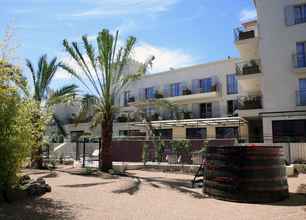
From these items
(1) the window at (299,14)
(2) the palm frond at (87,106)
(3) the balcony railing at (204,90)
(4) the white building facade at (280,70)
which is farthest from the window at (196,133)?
(2) the palm frond at (87,106)

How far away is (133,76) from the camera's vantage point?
54.0 ft

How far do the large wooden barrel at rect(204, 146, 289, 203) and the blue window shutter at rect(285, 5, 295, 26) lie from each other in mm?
18034

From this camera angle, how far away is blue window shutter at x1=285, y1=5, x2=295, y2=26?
23819mm

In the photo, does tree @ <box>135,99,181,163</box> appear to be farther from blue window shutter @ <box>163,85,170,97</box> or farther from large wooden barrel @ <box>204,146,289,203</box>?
blue window shutter @ <box>163,85,170,97</box>

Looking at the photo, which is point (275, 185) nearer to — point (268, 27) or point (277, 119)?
point (277, 119)

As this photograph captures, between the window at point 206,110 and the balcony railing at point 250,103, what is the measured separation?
345 inches

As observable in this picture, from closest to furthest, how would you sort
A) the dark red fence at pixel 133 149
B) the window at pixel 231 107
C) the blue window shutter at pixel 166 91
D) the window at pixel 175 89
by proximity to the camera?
the dark red fence at pixel 133 149, the window at pixel 231 107, the window at pixel 175 89, the blue window shutter at pixel 166 91

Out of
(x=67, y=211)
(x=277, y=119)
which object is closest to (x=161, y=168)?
(x=277, y=119)

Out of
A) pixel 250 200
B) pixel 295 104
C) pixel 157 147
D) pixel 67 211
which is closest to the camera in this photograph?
pixel 67 211

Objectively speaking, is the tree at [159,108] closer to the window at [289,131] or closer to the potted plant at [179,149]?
the potted plant at [179,149]

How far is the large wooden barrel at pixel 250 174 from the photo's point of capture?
8.53m

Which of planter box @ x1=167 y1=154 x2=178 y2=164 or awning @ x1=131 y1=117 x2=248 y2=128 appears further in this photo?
awning @ x1=131 y1=117 x2=248 y2=128

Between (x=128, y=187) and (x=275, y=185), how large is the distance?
489cm

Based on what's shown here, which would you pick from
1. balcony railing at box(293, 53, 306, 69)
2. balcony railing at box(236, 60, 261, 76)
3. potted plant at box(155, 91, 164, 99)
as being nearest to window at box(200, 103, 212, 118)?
potted plant at box(155, 91, 164, 99)
